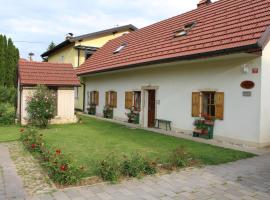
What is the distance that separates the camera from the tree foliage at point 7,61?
31.7m

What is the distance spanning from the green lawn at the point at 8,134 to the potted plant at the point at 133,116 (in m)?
6.37

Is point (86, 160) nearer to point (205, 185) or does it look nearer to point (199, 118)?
point (205, 185)

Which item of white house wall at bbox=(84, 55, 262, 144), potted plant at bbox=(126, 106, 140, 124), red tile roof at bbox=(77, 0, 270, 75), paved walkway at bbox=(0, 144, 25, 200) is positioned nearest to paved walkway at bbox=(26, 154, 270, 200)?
paved walkway at bbox=(0, 144, 25, 200)

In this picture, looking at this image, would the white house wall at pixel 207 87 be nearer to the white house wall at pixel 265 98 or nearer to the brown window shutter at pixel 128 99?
the white house wall at pixel 265 98

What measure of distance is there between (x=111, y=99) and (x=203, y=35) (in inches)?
354

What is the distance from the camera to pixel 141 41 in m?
18.8

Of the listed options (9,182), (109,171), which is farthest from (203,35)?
(9,182)

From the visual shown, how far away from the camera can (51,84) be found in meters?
15.8

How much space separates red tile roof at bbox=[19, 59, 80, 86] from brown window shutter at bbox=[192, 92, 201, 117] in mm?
A: 6978

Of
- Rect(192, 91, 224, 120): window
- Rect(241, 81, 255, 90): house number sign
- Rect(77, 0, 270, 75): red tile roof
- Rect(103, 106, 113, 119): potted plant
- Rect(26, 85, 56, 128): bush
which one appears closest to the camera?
Rect(241, 81, 255, 90): house number sign

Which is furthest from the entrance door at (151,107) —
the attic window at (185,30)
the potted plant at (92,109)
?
the potted plant at (92,109)

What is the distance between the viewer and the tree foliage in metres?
31.7

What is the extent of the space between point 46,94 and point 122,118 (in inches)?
227

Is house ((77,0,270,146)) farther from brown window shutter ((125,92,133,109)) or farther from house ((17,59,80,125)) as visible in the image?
house ((17,59,80,125))
